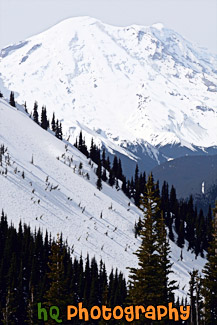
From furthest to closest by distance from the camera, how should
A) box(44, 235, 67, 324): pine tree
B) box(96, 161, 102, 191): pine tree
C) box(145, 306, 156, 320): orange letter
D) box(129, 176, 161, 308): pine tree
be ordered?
box(96, 161, 102, 191): pine tree → box(44, 235, 67, 324): pine tree → box(129, 176, 161, 308): pine tree → box(145, 306, 156, 320): orange letter

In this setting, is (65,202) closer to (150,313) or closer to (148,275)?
(148,275)

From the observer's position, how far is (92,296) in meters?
87.8

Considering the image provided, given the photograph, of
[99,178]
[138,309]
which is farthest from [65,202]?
[138,309]

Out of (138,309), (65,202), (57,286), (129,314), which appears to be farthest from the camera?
(65,202)

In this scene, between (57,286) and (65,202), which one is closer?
(57,286)

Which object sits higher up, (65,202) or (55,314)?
(65,202)

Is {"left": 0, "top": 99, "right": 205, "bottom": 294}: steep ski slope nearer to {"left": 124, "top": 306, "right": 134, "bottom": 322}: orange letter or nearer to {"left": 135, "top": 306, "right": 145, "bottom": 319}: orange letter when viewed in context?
{"left": 124, "top": 306, "right": 134, "bottom": 322}: orange letter

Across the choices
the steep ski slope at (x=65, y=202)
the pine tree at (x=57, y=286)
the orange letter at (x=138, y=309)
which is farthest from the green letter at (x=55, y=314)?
the steep ski slope at (x=65, y=202)

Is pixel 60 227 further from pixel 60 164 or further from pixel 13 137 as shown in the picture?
pixel 13 137

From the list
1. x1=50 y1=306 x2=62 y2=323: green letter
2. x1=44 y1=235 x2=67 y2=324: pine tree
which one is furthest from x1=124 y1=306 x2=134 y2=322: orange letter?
x1=50 y1=306 x2=62 y2=323: green letter

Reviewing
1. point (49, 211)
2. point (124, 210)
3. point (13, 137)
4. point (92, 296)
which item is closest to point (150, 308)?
point (92, 296)

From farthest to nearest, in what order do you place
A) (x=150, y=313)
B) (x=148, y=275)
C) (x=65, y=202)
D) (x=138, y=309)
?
(x=65, y=202) < (x=148, y=275) < (x=138, y=309) < (x=150, y=313)

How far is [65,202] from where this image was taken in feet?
454

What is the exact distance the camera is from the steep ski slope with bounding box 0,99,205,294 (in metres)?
121
